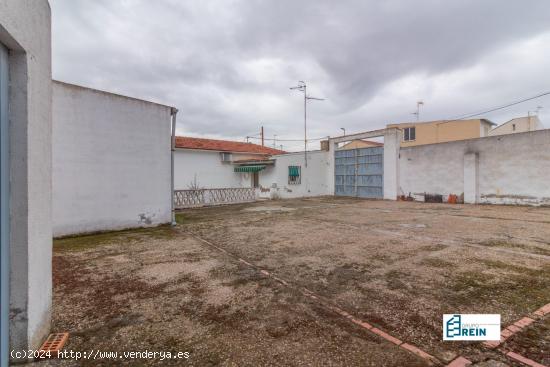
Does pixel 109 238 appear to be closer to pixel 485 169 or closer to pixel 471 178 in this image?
pixel 471 178

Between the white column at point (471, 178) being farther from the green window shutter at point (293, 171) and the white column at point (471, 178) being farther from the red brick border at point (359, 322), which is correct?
the red brick border at point (359, 322)

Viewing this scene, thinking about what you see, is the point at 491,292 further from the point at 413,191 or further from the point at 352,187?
the point at 352,187

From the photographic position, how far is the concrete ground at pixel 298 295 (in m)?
2.30

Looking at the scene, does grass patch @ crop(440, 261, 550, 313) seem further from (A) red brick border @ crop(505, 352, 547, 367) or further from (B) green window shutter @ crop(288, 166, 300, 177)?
(B) green window shutter @ crop(288, 166, 300, 177)

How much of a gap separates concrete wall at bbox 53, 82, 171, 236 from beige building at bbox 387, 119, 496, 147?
25933mm

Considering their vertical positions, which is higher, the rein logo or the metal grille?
the metal grille

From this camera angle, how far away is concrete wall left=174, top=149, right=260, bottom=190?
17.8m

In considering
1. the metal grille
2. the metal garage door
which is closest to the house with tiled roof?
the metal grille

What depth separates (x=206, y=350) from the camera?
2295 mm

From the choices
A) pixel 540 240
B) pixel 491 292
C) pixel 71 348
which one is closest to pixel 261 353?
pixel 71 348

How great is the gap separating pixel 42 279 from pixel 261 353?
2.09 meters

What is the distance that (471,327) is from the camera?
2539mm

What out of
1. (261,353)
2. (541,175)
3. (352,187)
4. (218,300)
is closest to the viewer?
(261,353)

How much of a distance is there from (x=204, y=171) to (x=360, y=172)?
11.3m
